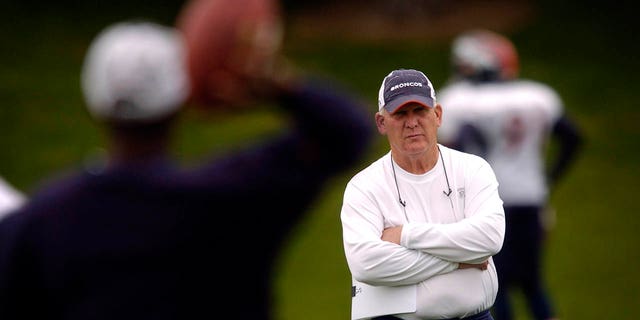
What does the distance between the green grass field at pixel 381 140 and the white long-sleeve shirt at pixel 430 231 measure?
4726 mm

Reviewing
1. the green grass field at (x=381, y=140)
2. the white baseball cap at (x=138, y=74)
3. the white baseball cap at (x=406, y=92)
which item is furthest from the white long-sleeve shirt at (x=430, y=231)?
the green grass field at (x=381, y=140)

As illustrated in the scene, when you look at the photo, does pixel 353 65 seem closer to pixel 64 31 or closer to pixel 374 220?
pixel 64 31

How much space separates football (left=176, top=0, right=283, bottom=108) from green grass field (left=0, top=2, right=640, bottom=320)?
241 inches

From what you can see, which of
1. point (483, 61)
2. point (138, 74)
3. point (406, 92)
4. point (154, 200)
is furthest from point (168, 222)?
point (483, 61)

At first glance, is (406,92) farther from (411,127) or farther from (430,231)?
(430,231)

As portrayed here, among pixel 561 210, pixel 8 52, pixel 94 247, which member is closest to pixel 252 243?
pixel 94 247

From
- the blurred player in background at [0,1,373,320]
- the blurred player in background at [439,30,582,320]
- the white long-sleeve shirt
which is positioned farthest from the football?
the blurred player in background at [439,30,582,320]

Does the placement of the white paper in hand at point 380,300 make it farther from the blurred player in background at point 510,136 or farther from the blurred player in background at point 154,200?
the blurred player in background at point 510,136

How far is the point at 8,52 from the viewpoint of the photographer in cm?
1886

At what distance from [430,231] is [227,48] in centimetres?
167

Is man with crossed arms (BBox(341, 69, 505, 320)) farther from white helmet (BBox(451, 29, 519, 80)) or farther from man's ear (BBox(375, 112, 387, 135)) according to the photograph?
white helmet (BBox(451, 29, 519, 80))

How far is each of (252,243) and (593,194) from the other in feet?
34.7

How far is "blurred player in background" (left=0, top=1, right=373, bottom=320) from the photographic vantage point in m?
2.79

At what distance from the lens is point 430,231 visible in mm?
4098
